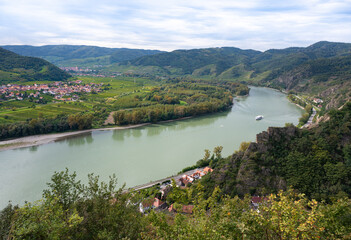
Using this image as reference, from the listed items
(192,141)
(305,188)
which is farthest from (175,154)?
(305,188)

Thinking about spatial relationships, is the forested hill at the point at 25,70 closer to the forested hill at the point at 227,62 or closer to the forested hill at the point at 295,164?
the forested hill at the point at 295,164

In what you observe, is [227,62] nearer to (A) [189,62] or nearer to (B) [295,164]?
(A) [189,62]

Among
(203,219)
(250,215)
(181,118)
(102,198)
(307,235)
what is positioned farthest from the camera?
(181,118)

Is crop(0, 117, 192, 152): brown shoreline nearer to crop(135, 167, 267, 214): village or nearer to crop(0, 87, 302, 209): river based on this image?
crop(0, 87, 302, 209): river

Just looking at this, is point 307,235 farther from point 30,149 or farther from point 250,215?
point 30,149

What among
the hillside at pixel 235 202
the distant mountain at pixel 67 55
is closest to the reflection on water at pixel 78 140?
the hillside at pixel 235 202

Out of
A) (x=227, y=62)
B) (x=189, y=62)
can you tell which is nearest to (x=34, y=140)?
(x=189, y=62)
